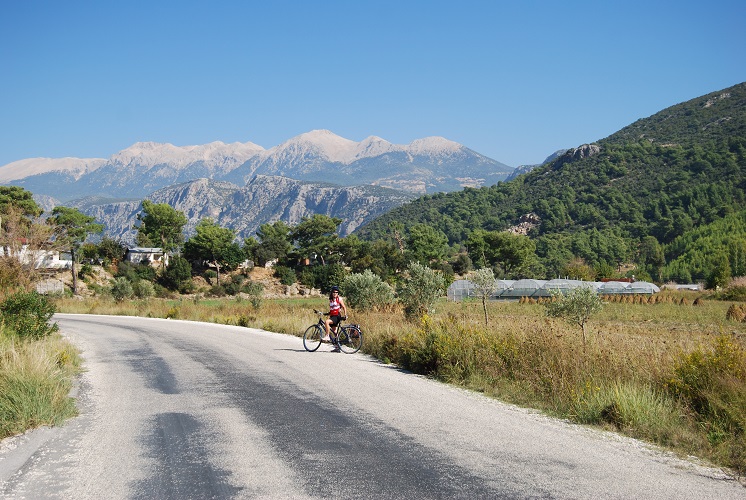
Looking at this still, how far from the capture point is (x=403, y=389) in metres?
10.7

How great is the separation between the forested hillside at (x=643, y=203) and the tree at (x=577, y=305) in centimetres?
7742

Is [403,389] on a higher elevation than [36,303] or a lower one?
lower

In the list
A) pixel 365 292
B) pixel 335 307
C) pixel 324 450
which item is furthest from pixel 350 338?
pixel 365 292

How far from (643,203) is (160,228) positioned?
111214mm

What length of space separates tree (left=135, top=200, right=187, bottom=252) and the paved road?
10231cm

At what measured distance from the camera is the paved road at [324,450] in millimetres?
5520

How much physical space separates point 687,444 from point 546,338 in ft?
14.2

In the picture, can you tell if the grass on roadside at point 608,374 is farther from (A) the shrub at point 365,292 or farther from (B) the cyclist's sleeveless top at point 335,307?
(A) the shrub at point 365,292

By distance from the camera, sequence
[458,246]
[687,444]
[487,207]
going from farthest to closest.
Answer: [487,207], [458,246], [687,444]

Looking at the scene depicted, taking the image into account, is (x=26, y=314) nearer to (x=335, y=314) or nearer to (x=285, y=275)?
(x=335, y=314)

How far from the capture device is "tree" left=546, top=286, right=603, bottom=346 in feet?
75.9

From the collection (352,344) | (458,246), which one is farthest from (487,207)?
(352,344)

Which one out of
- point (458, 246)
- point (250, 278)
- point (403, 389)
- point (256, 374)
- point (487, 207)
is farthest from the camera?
point (487, 207)

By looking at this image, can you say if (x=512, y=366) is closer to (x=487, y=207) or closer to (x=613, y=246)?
(x=613, y=246)
